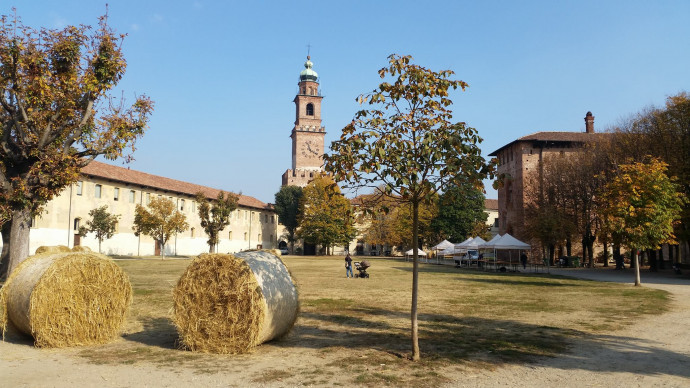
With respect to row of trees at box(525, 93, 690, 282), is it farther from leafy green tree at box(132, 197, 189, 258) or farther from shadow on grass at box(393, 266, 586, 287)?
leafy green tree at box(132, 197, 189, 258)

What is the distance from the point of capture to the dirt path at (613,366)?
6.92m

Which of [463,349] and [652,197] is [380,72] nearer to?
[463,349]

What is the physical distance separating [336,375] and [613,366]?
4.58 meters

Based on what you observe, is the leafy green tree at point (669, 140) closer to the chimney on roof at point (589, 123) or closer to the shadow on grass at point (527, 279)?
the shadow on grass at point (527, 279)

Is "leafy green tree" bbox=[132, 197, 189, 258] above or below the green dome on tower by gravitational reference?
below

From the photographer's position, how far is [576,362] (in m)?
8.09

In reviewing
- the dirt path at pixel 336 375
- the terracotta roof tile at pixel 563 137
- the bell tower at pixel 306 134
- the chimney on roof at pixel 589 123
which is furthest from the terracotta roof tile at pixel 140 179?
the chimney on roof at pixel 589 123

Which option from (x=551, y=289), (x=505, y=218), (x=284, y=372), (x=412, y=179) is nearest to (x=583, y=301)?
(x=551, y=289)

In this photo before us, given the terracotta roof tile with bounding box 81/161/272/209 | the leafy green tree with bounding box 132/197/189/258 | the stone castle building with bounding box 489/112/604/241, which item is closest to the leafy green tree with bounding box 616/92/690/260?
the stone castle building with bounding box 489/112/604/241

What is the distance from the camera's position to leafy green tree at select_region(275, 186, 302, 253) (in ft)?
285

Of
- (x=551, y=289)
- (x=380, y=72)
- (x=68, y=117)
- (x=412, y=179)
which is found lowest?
(x=551, y=289)

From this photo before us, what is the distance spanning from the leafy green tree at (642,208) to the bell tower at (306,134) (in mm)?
75421

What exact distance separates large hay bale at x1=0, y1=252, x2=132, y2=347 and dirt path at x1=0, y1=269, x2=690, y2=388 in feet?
1.50

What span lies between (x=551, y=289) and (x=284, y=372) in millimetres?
18401
